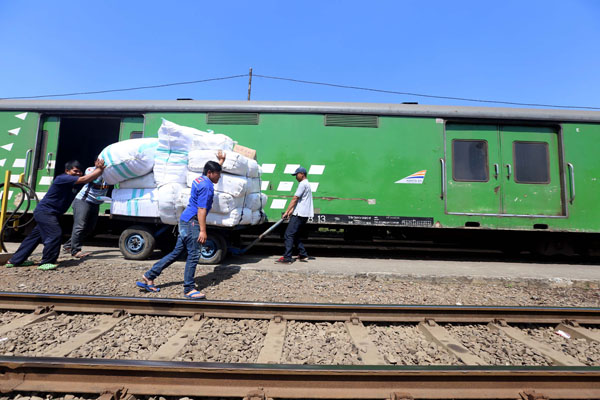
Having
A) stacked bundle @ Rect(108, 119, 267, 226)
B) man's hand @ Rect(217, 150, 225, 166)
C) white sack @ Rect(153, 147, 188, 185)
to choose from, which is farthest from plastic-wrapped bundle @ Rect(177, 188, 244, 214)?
man's hand @ Rect(217, 150, 225, 166)

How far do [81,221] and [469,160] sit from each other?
7.23 m

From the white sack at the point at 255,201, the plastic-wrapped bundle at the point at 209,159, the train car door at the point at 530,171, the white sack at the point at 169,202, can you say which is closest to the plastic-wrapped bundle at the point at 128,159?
the white sack at the point at 169,202

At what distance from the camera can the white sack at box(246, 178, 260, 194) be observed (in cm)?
459

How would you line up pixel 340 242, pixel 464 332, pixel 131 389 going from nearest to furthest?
pixel 131 389 < pixel 464 332 < pixel 340 242

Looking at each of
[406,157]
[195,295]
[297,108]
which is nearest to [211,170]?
[195,295]

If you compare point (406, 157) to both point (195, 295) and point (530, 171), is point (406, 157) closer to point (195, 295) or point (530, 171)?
point (530, 171)

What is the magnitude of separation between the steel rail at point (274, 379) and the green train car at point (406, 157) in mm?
3715

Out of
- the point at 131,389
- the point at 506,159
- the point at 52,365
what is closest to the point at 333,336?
the point at 131,389

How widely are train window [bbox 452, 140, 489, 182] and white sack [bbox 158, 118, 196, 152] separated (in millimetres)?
4867

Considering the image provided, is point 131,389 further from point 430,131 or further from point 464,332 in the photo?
point 430,131

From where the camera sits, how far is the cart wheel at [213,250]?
4.57 metres

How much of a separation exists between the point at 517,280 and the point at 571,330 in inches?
65.3

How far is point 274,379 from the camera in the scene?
1.69 m

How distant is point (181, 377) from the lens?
1.67 metres
